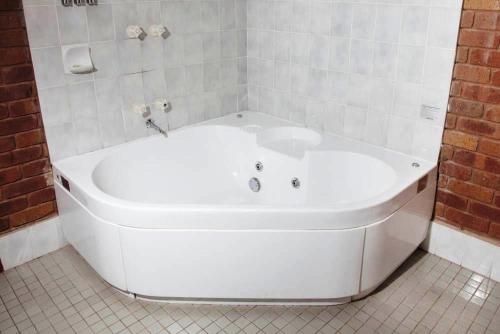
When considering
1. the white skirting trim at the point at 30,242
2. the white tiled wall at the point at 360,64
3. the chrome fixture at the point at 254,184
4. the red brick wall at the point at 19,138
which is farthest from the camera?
the chrome fixture at the point at 254,184

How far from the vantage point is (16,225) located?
232 centimetres

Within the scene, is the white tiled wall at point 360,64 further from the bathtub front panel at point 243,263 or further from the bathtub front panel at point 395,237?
the bathtub front panel at point 243,263

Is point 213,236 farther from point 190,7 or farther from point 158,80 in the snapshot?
point 190,7

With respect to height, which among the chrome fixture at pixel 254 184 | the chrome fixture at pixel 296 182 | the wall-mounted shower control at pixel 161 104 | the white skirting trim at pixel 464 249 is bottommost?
the white skirting trim at pixel 464 249

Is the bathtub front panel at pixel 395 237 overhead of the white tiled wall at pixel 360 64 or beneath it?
beneath

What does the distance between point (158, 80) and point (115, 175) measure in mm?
630

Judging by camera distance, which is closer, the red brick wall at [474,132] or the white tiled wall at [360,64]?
the red brick wall at [474,132]

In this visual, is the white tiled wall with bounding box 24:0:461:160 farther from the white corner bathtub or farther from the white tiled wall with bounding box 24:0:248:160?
the white corner bathtub

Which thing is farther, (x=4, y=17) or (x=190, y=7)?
(x=190, y=7)

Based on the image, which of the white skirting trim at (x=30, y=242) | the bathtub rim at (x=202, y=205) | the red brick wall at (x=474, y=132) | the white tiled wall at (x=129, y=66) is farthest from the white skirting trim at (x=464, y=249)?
the white skirting trim at (x=30, y=242)

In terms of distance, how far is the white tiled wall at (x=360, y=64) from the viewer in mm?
Result: 2195

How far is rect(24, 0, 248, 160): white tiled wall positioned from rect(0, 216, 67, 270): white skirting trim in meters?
0.39

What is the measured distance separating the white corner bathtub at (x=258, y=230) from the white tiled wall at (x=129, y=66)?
7.6 inches

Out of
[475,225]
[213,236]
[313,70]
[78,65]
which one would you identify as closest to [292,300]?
[213,236]
